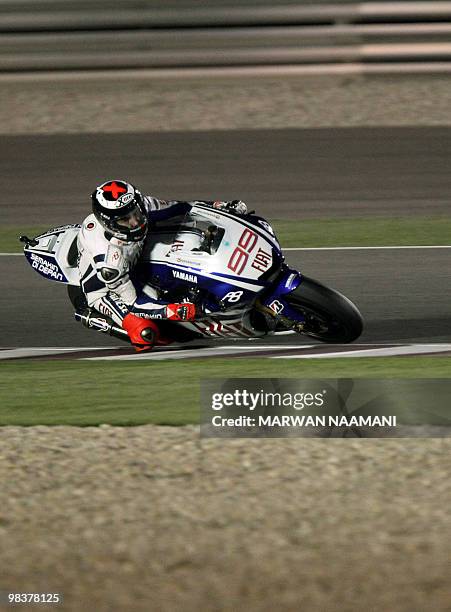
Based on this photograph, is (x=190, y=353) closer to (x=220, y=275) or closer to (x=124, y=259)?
(x=220, y=275)

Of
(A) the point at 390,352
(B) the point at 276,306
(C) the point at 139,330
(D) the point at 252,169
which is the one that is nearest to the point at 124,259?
(C) the point at 139,330

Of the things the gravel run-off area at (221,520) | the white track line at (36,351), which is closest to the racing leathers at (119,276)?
the white track line at (36,351)

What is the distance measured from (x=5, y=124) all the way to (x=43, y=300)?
773cm

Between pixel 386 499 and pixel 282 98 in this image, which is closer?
pixel 386 499

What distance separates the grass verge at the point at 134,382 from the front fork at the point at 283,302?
1.00 ft

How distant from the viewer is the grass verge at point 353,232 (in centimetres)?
1318

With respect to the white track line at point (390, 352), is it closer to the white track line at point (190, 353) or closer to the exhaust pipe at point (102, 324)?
the white track line at point (190, 353)

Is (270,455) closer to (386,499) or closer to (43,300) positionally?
(386,499)

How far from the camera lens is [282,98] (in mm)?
18625

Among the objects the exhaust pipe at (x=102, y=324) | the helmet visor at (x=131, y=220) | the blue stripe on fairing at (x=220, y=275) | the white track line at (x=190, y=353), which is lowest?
the white track line at (x=190, y=353)

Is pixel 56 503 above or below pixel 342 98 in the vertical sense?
below

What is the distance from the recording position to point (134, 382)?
29.3ft

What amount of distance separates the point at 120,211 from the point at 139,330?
95cm

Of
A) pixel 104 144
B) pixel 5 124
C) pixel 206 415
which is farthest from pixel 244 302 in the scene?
pixel 5 124
